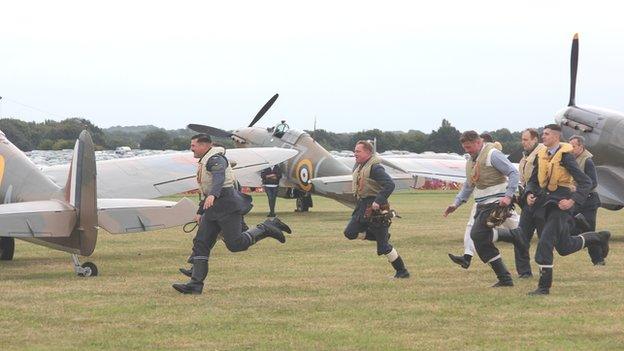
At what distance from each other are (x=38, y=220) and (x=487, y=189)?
15.5 feet

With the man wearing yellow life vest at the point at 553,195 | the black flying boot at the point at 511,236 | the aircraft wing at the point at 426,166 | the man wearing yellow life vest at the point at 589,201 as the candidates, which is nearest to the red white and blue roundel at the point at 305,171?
the aircraft wing at the point at 426,166

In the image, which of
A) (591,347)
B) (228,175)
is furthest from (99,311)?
(591,347)

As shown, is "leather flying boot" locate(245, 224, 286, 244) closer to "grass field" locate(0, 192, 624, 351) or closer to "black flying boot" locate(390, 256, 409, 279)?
"grass field" locate(0, 192, 624, 351)

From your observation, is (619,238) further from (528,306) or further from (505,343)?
(505,343)

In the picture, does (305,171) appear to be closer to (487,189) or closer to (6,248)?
(6,248)

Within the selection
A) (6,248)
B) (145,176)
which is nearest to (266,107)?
(145,176)

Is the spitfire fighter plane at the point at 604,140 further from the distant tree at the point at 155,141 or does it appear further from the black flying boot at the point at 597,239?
the distant tree at the point at 155,141

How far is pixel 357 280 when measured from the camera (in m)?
11.7

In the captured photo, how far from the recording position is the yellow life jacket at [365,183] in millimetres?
11789

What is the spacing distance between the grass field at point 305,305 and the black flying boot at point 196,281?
101mm

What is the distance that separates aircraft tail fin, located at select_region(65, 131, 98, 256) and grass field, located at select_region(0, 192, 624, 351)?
0.47m

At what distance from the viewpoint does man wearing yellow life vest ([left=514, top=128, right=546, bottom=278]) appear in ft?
36.2

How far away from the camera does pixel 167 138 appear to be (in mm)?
83188

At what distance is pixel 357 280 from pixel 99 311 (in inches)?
129
